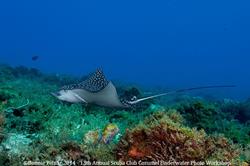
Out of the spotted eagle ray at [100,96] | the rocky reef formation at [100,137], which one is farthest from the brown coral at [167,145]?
the spotted eagle ray at [100,96]

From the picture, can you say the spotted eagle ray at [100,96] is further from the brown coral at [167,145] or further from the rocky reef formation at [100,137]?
the brown coral at [167,145]

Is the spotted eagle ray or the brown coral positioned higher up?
the spotted eagle ray

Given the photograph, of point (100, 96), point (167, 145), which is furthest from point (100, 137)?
point (167, 145)

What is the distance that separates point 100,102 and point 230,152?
243cm

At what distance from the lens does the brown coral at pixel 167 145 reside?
378 cm

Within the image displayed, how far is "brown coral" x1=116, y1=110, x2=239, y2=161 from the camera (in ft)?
12.4

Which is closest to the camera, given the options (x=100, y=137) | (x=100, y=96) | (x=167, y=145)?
(x=167, y=145)

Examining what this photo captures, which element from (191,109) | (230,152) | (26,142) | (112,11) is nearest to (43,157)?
(26,142)

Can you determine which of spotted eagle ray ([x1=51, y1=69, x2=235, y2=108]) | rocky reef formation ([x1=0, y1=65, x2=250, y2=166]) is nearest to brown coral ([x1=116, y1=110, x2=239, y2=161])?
rocky reef formation ([x1=0, y1=65, x2=250, y2=166])

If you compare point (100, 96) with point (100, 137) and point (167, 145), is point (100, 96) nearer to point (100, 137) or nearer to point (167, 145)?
point (100, 137)

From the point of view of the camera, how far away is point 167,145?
12.7 feet

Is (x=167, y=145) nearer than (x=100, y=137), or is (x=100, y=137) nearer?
(x=167, y=145)

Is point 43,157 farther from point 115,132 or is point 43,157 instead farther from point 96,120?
point 96,120

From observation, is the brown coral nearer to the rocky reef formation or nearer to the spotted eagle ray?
the rocky reef formation
